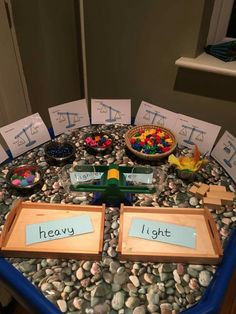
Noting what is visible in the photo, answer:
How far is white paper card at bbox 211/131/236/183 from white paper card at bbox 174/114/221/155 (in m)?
0.05

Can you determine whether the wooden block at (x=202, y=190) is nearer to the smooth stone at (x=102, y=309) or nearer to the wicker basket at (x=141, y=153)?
the wicker basket at (x=141, y=153)

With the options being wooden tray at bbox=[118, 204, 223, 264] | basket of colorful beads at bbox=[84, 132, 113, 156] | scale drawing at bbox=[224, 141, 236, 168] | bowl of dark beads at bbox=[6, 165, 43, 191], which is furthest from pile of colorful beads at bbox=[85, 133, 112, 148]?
scale drawing at bbox=[224, 141, 236, 168]

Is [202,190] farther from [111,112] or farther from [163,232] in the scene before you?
[111,112]

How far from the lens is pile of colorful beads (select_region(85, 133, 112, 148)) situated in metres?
1.08

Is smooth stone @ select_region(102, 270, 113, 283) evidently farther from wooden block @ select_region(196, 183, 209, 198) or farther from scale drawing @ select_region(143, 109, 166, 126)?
scale drawing @ select_region(143, 109, 166, 126)

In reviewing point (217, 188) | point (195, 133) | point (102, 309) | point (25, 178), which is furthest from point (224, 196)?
point (25, 178)

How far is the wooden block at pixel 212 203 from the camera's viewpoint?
0.86 meters

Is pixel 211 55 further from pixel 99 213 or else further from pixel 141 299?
pixel 141 299

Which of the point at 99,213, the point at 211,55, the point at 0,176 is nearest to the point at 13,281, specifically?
the point at 99,213

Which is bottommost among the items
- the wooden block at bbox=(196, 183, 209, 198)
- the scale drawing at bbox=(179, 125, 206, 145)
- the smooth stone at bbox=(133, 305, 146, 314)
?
the smooth stone at bbox=(133, 305, 146, 314)

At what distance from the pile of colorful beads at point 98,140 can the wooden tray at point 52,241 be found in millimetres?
325

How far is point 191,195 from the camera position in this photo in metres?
0.91

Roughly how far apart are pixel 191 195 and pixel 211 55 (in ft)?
2.67

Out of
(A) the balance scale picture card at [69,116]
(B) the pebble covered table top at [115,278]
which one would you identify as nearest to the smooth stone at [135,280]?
(B) the pebble covered table top at [115,278]
